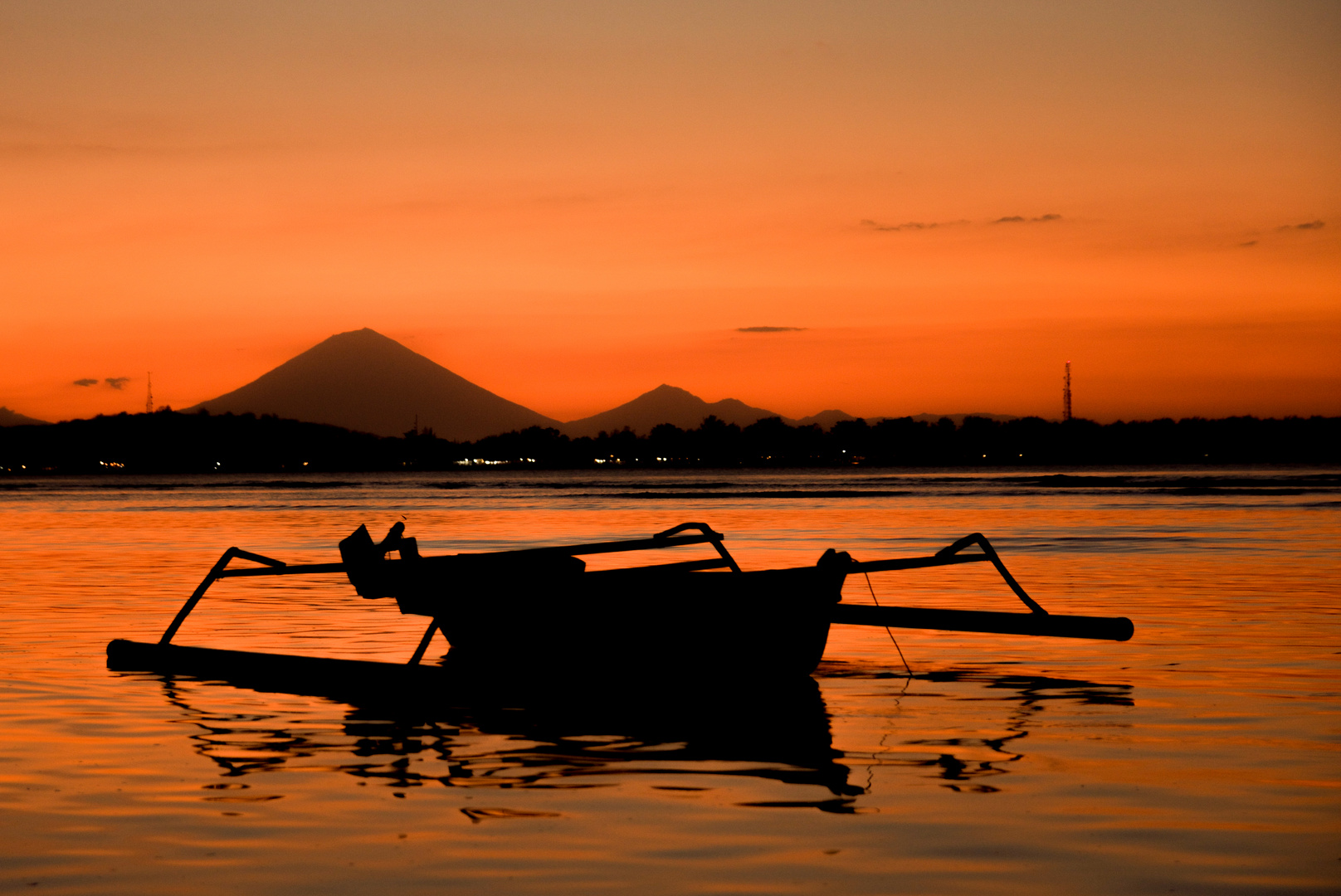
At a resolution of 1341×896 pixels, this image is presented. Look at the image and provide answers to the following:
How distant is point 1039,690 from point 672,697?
159 inches

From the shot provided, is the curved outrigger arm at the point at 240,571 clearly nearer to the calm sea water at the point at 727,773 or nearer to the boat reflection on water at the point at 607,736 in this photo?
the calm sea water at the point at 727,773

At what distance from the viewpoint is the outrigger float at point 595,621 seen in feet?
51.4

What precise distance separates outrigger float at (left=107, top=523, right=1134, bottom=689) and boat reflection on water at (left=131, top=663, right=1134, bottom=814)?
0.96 ft

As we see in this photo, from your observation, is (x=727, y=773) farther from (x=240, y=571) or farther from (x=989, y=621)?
(x=240, y=571)

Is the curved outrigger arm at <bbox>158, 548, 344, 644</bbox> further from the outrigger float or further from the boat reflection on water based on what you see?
the boat reflection on water

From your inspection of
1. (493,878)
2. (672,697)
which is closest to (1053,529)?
(672,697)

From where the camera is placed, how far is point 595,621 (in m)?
16.2

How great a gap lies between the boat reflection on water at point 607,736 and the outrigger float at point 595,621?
293mm

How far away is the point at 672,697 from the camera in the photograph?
606 inches

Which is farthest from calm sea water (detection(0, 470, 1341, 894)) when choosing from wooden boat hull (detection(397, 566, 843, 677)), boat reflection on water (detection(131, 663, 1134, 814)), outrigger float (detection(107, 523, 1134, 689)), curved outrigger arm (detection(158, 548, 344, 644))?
curved outrigger arm (detection(158, 548, 344, 644))

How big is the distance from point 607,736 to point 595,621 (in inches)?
122

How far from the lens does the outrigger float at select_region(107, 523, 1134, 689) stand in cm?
1567

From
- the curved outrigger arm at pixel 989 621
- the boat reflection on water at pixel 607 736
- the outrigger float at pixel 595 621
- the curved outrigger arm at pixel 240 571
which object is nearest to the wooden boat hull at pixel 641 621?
the outrigger float at pixel 595 621

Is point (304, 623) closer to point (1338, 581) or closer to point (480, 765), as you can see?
point (480, 765)
